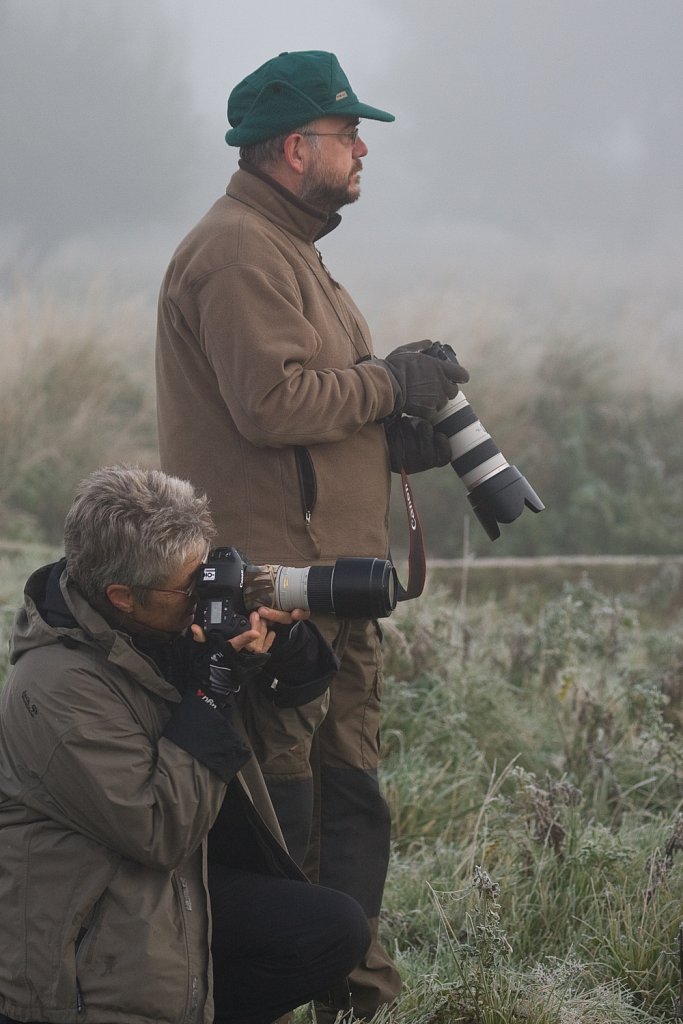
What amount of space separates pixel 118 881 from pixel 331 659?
62cm

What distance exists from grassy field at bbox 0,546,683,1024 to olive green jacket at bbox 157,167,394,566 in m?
0.84

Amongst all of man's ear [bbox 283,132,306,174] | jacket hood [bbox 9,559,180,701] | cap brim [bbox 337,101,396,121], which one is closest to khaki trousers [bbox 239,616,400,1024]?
jacket hood [bbox 9,559,180,701]

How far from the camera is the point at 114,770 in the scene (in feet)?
7.36

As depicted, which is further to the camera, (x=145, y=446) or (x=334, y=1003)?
(x=145, y=446)

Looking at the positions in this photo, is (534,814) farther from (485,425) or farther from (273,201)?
(485,425)

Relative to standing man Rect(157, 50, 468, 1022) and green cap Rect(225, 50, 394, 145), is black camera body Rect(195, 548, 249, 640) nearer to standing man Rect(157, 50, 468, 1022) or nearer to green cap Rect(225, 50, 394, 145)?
standing man Rect(157, 50, 468, 1022)

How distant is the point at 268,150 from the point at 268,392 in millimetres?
635

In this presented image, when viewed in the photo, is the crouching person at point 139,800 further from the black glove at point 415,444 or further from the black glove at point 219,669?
the black glove at point 415,444

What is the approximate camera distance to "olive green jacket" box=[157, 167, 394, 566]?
280cm

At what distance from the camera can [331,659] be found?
2633mm

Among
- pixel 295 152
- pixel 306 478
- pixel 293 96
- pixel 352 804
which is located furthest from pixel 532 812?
pixel 293 96

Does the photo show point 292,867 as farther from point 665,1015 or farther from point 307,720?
point 665,1015

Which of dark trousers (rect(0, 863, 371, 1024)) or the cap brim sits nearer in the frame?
dark trousers (rect(0, 863, 371, 1024))

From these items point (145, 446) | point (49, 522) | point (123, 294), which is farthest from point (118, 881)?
point (123, 294)
